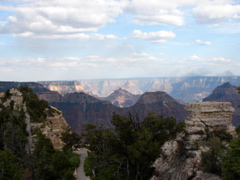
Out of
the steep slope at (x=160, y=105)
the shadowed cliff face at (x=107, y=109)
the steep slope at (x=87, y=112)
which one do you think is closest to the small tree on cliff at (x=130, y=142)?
the steep slope at (x=160, y=105)

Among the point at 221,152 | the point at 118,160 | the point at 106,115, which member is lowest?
the point at 106,115

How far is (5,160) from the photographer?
2322cm

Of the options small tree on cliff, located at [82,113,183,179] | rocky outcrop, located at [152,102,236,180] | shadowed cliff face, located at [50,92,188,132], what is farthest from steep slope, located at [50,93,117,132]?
small tree on cliff, located at [82,113,183,179]

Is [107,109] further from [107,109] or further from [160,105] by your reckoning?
[160,105]

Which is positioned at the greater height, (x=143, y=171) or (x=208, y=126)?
(x=208, y=126)

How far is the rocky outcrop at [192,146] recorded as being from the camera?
65.5 feet

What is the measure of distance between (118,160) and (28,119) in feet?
86.0

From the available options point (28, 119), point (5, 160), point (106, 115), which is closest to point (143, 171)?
point (5, 160)

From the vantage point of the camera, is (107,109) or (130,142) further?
(107,109)

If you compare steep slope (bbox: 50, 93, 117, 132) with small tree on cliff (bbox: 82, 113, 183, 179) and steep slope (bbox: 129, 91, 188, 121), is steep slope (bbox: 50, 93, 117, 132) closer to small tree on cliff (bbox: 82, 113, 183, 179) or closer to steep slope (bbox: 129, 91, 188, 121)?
steep slope (bbox: 129, 91, 188, 121)

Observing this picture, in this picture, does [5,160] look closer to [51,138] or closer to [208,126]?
[51,138]

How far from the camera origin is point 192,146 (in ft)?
76.5

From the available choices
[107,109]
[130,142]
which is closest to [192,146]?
[130,142]

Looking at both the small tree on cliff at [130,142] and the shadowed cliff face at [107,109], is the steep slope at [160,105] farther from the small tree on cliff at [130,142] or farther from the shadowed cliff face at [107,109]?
the small tree on cliff at [130,142]
